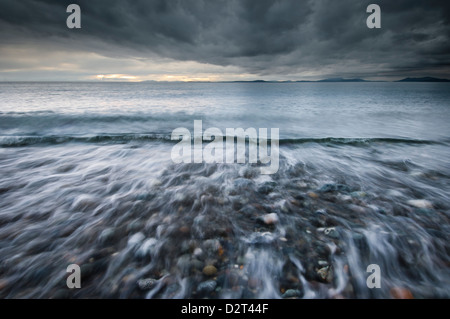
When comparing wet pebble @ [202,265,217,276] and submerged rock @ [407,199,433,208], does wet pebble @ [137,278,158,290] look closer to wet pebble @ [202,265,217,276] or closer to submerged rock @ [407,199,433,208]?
wet pebble @ [202,265,217,276]

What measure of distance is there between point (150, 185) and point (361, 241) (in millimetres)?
3826

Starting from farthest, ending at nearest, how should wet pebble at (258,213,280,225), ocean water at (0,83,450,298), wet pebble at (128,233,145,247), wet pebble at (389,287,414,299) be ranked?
wet pebble at (258,213,280,225) < wet pebble at (128,233,145,247) < ocean water at (0,83,450,298) < wet pebble at (389,287,414,299)

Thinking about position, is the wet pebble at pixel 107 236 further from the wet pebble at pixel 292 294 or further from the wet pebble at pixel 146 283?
the wet pebble at pixel 292 294

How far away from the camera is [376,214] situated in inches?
127

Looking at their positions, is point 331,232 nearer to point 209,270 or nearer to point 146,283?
point 209,270

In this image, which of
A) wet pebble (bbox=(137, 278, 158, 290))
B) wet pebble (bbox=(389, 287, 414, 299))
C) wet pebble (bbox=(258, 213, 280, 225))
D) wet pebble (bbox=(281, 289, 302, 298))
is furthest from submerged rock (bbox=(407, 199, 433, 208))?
wet pebble (bbox=(137, 278, 158, 290))

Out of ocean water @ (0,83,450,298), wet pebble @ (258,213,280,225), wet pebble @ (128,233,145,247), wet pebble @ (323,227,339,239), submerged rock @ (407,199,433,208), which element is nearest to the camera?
ocean water @ (0,83,450,298)

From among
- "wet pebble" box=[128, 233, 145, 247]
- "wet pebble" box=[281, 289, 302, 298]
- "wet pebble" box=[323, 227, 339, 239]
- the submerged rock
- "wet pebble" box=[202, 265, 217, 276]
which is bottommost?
"wet pebble" box=[281, 289, 302, 298]

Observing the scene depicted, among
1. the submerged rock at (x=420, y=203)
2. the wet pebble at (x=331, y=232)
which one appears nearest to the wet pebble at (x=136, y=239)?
the wet pebble at (x=331, y=232)

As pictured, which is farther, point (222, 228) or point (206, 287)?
point (222, 228)

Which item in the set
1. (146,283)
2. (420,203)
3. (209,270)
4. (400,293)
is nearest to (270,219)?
(209,270)

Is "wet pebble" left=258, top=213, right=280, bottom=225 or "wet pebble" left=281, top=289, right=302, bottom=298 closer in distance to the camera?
"wet pebble" left=281, top=289, right=302, bottom=298

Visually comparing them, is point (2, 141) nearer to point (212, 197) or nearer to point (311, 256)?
point (212, 197)

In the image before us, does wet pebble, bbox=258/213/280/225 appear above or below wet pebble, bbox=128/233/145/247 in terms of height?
above
